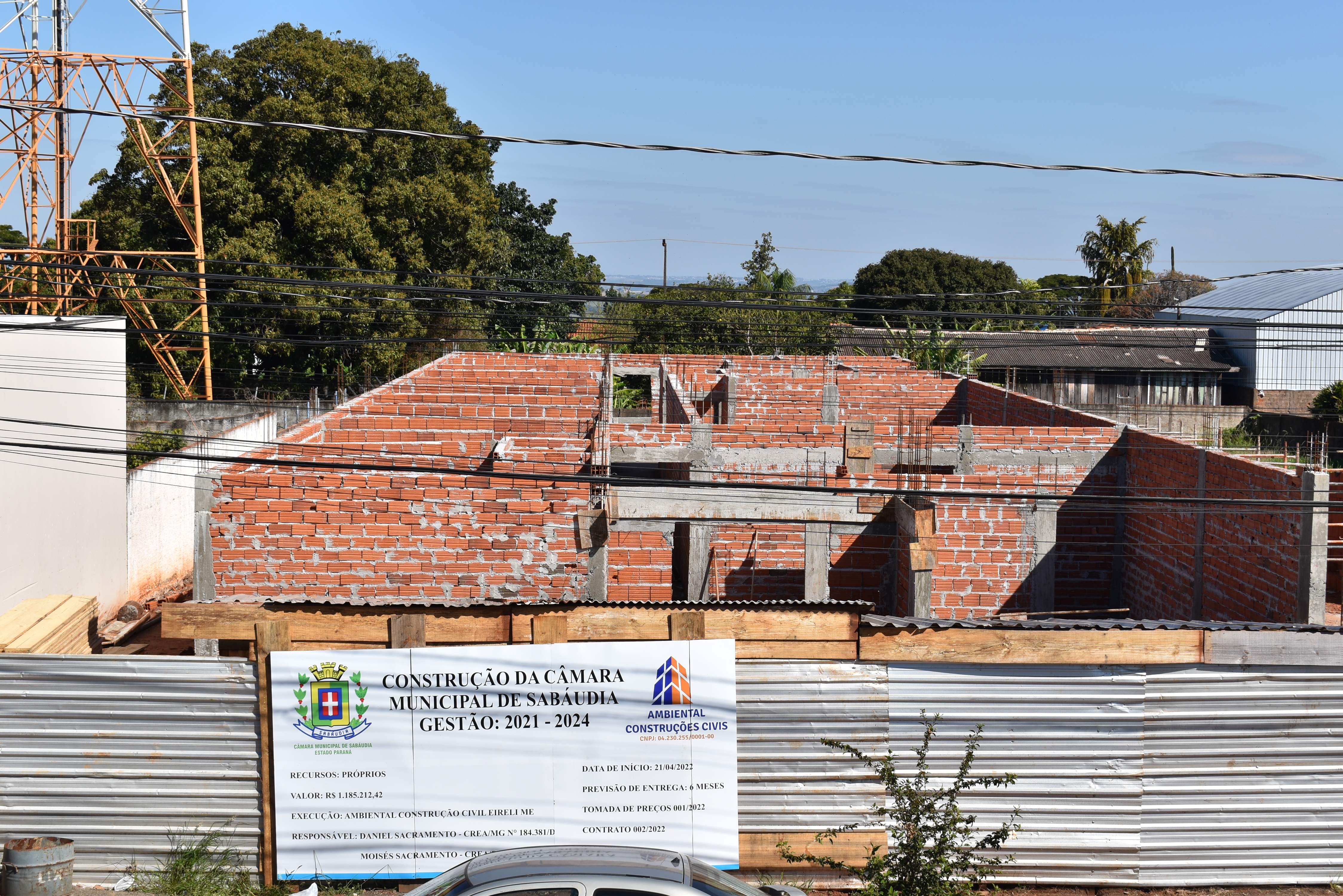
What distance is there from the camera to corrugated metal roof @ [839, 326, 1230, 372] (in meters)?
48.3

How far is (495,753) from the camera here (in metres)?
7.85

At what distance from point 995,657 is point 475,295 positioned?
761cm

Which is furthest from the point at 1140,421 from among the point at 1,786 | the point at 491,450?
the point at 1,786

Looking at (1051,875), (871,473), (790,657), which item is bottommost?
(1051,875)

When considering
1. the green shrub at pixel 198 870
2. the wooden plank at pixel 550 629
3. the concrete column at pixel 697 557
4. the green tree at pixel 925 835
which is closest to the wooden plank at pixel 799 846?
the green tree at pixel 925 835

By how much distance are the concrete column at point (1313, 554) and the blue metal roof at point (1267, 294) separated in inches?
1647

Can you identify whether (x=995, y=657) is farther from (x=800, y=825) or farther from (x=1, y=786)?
(x=1, y=786)

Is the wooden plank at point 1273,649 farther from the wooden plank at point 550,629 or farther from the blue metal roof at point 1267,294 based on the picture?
the blue metal roof at point 1267,294

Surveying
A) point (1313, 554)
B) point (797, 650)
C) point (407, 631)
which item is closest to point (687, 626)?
point (797, 650)

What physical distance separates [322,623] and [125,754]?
71.1 inches

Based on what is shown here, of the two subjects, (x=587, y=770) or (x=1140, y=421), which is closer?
(x=587, y=770)

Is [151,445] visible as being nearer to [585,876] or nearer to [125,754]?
[125,754]

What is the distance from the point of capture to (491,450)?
42.9 ft

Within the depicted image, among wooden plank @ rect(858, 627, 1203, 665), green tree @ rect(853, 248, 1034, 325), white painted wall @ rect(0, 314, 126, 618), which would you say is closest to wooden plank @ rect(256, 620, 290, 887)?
wooden plank @ rect(858, 627, 1203, 665)
